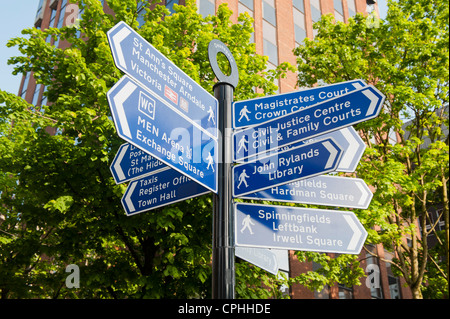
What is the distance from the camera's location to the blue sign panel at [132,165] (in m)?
3.97

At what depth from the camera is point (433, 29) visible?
13.0 metres

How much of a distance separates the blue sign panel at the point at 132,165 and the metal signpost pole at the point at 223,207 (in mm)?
680

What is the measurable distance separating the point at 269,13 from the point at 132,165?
25.1m

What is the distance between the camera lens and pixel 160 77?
3457 millimetres

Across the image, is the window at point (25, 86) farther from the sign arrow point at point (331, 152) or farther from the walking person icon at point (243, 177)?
the sign arrow point at point (331, 152)

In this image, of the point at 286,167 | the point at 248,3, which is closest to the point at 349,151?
the point at 286,167

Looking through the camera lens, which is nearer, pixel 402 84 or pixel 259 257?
pixel 259 257

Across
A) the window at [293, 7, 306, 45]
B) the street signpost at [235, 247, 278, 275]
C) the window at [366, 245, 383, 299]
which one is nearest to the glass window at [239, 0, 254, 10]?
the window at [293, 7, 306, 45]

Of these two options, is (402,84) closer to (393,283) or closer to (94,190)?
(94,190)

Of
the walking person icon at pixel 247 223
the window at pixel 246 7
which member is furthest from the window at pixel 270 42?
the walking person icon at pixel 247 223

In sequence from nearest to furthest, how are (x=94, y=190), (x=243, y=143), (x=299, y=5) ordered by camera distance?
(x=243, y=143) < (x=94, y=190) < (x=299, y=5)

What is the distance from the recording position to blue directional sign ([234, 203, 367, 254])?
3467mm
